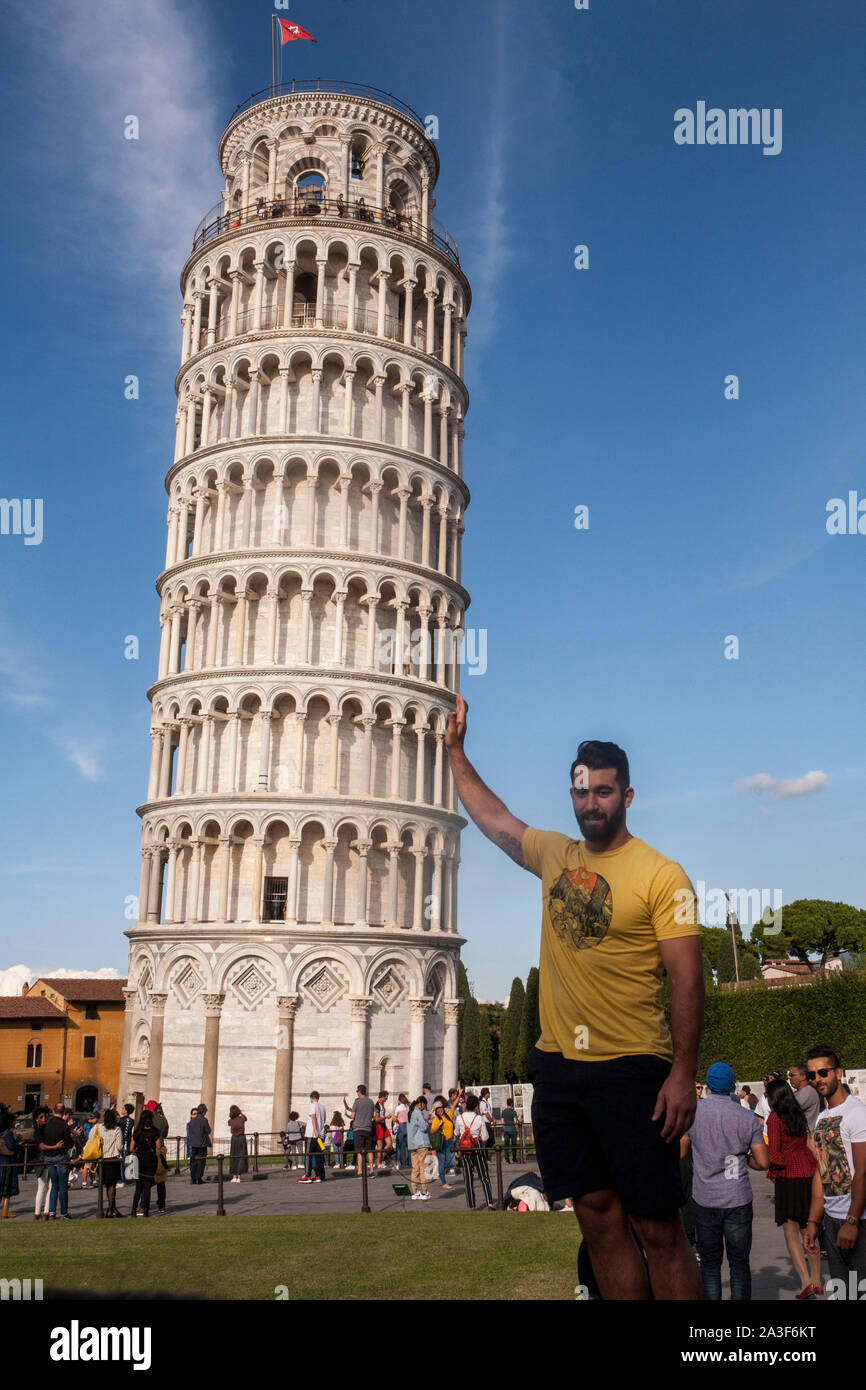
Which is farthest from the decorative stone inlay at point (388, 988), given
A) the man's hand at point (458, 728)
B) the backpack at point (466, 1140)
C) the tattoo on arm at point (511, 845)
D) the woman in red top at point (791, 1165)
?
the tattoo on arm at point (511, 845)

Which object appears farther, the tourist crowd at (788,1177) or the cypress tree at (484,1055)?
the cypress tree at (484,1055)

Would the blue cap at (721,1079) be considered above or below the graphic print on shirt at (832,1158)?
above

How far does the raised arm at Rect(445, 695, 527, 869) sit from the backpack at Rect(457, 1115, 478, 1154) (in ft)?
52.9

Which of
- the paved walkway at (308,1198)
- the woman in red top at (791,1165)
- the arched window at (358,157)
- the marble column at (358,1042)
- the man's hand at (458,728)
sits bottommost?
the paved walkway at (308,1198)

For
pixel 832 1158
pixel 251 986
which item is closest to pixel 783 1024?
pixel 251 986

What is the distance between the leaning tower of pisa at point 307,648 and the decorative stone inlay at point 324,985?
8cm

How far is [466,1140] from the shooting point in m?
20.1

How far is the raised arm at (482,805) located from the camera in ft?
16.8

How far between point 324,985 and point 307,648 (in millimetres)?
12830

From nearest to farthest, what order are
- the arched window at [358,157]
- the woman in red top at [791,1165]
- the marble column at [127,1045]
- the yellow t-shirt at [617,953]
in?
1. the yellow t-shirt at [617,953]
2. the woman in red top at [791,1165]
3. the marble column at [127,1045]
4. the arched window at [358,157]

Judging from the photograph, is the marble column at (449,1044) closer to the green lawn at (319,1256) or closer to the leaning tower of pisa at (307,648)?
the leaning tower of pisa at (307,648)
